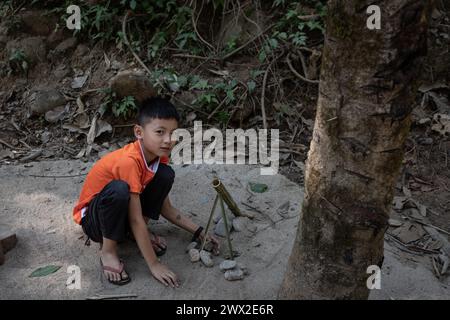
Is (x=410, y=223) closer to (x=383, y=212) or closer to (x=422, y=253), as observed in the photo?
(x=422, y=253)

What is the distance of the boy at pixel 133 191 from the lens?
249 centimetres

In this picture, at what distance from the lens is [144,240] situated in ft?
Result: 8.24

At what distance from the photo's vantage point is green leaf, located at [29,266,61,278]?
8.56 ft

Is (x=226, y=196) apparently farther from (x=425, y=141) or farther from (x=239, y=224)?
(x=425, y=141)

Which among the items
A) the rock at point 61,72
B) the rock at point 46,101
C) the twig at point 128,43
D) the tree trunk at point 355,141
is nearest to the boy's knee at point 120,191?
the tree trunk at point 355,141

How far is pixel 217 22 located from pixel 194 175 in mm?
2201

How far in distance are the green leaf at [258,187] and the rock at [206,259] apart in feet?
2.95

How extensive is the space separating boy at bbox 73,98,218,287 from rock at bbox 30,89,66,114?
2.35 metres

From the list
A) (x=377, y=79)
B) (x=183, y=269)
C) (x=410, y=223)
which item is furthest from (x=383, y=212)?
(x=410, y=223)

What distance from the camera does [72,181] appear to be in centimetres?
365

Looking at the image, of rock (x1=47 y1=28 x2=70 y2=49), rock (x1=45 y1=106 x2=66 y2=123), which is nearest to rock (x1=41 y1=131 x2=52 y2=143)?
rock (x1=45 y1=106 x2=66 y2=123)

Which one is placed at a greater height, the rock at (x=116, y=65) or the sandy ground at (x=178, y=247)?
the rock at (x=116, y=65)

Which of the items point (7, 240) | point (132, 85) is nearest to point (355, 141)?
point (7, 240)

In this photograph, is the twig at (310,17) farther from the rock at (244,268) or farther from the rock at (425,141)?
the rock at (244,268)
